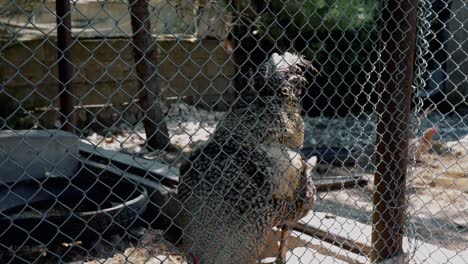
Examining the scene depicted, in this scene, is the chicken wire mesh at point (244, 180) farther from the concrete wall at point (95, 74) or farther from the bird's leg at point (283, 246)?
the concrete wall at point (95, 74)

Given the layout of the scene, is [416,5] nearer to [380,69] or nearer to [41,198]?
[380,69]

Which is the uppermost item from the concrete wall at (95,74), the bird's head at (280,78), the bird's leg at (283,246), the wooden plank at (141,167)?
the bird's head at (280,78)

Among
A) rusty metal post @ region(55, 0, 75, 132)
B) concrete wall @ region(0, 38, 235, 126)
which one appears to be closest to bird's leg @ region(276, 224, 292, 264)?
rusty metal post @ region(55, 0, 75, 132)

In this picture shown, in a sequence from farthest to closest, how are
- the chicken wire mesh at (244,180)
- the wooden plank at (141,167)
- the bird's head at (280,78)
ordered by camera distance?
the wooden plank at (141,167) < the bird's head at (280,78) < the chicken wire mesh at (244,180)

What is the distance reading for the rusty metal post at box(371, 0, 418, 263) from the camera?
115 inches

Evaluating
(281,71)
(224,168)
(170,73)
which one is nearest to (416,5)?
(281,71)

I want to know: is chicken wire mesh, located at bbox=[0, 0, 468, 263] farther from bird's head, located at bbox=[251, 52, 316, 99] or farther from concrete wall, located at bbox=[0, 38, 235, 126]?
concrete wall, located at bbox=[0, 38, 235, 126]

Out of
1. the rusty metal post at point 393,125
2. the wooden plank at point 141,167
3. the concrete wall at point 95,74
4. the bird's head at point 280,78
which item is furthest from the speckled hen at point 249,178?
the concrete wall at point 95,74

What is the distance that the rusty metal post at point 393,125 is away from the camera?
2912mm

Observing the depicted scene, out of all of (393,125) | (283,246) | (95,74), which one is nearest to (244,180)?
(283,246)

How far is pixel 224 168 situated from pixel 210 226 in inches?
12.8

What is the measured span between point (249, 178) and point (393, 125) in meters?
0.81

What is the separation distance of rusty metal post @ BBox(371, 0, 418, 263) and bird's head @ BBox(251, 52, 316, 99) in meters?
0.62

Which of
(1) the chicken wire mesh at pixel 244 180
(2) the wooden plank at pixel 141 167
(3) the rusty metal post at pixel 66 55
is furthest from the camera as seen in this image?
(2) the wooden plank at pixel 141 167
